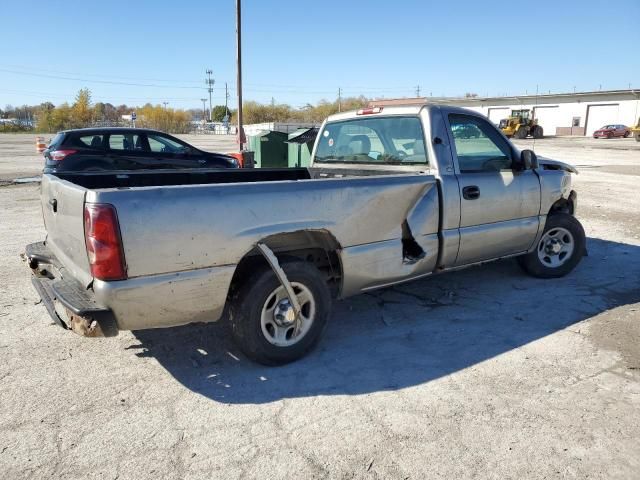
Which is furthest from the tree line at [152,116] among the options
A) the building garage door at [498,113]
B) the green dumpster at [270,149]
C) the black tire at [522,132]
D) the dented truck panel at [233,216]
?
the dented truck panel at [233,216]

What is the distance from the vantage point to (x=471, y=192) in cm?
460

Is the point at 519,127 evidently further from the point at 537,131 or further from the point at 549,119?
the point at 549,119

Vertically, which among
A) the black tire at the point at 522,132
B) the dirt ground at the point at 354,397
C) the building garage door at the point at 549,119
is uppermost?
the building garage door at the point at 549,119

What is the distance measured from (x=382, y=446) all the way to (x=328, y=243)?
1.56m

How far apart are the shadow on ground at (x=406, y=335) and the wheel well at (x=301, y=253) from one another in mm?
580

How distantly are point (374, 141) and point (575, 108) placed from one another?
65.1 metres

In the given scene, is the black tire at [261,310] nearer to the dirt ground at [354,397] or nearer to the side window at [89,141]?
the dirt ground at [354,397]

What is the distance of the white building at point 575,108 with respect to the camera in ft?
183

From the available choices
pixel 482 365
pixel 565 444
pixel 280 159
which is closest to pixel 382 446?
pixel 565 444

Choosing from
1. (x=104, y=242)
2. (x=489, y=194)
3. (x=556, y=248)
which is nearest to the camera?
(x=104, y=242)

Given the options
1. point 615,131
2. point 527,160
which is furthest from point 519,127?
point 527,160

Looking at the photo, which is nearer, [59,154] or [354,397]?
[354,397]

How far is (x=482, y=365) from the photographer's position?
370cm

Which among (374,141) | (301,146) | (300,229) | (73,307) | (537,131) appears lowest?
(73,307)
